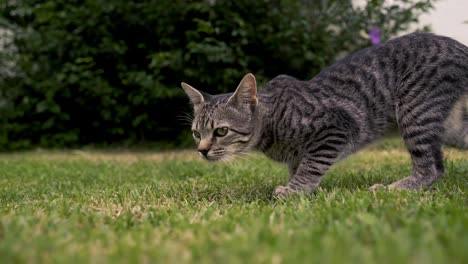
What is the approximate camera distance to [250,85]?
3.41 m

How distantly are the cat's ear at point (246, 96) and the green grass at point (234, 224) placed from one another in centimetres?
63

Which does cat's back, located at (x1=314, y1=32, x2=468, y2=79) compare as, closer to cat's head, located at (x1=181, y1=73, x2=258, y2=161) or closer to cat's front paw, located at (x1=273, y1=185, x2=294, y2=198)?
cat's head, located at (x1=181, y1=73, x2=258, y2=161)

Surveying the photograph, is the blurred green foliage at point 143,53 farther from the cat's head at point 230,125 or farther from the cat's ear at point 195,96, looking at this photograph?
the cat's head at point 230,125

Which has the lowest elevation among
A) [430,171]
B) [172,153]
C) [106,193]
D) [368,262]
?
[172,153]

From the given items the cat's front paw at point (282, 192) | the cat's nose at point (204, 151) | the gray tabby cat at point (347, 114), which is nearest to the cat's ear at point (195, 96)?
the gray tabby cat at point (347, 114)

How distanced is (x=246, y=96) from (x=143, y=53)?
510 centimetres

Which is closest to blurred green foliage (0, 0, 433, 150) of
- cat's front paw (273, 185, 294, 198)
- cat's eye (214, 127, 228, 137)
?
cat's eye (214, 127, 228, 137)

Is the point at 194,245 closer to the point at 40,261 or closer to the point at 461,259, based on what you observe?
the point at 40,261

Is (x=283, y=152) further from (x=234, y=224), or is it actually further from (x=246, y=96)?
(x=234, y=224)

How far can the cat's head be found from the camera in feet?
11.1

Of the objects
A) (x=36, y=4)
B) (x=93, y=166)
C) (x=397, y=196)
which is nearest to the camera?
(x=397, y=196)

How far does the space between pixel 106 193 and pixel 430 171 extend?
2262 millimetres

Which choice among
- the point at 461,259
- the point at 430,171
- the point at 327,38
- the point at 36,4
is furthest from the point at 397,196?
the point at 36,4

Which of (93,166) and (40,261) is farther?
(93,166)
